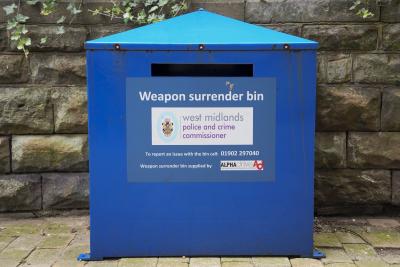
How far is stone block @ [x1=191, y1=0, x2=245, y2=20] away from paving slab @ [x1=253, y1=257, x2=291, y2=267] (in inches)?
81.1

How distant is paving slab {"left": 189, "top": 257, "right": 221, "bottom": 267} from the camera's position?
130 inches

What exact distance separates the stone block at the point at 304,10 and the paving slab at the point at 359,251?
189cm

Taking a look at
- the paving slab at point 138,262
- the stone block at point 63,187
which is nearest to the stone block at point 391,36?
the paving slab at point 138,262

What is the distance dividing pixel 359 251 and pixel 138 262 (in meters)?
1.56

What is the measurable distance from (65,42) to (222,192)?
201 centimetres

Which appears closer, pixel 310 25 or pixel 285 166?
pixel 285 166

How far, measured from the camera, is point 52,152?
4402 mm

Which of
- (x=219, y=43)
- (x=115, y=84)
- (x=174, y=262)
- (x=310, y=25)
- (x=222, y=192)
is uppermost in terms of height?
(x=310, y=25)

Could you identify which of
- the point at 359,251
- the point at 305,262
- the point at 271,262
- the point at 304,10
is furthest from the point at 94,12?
the point at 359,251

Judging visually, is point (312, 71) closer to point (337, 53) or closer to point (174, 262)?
point (337, 53)

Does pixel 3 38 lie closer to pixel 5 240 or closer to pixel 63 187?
pixel 63 187

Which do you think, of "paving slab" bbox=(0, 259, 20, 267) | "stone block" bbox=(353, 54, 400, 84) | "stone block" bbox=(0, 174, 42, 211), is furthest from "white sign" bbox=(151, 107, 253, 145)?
"stone block" bbox=(0, 174, 42, 211)

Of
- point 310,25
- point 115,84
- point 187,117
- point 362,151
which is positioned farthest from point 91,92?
point 362,151

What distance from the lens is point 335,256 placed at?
351 centimetres
